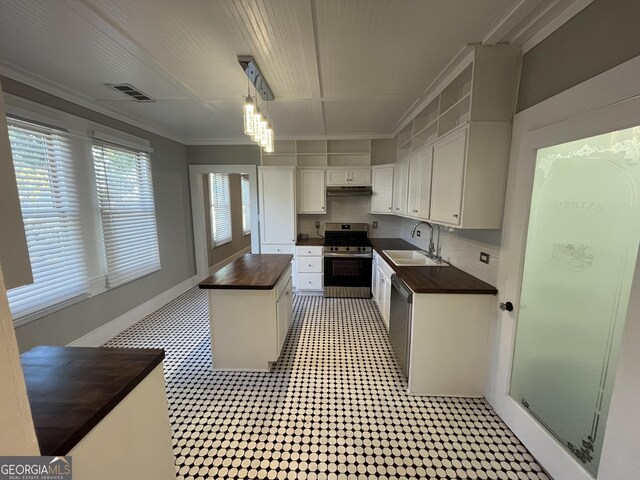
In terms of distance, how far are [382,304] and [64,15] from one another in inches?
142

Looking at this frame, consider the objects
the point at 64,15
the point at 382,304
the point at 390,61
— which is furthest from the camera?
the point at 382,304

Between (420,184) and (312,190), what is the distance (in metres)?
1.95

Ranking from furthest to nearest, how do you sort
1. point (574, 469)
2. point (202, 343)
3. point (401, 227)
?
point (401, 227) < point (202, 343) < point (574, 469)

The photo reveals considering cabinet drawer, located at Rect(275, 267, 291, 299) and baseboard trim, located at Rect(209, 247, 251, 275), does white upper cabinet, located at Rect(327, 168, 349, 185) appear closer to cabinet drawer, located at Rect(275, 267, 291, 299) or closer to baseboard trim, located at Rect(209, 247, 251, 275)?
cabinet drawer, located at Rect(275, 267, 291, 299)

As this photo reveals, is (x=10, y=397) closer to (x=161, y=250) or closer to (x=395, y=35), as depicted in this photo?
(x=395, y=35)

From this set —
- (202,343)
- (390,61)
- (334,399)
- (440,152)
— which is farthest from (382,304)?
(390,61)

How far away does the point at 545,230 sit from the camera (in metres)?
1.59

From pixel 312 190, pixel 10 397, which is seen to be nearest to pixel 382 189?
pixel 312 190

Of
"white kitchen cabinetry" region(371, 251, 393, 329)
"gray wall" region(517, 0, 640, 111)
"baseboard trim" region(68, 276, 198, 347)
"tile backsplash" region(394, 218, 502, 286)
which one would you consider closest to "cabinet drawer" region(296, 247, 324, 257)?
"white kitchen cabinetry" region(371, 251, 393, 329)

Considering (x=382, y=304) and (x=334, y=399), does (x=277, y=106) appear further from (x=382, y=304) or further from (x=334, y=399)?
(x=334, y=399)

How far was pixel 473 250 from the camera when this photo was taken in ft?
7.55

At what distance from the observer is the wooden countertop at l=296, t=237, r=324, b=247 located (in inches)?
162

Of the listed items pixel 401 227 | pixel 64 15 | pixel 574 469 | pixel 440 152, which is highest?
pixel 64 15

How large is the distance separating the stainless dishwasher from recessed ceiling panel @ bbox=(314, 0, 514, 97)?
1803 millimetres
